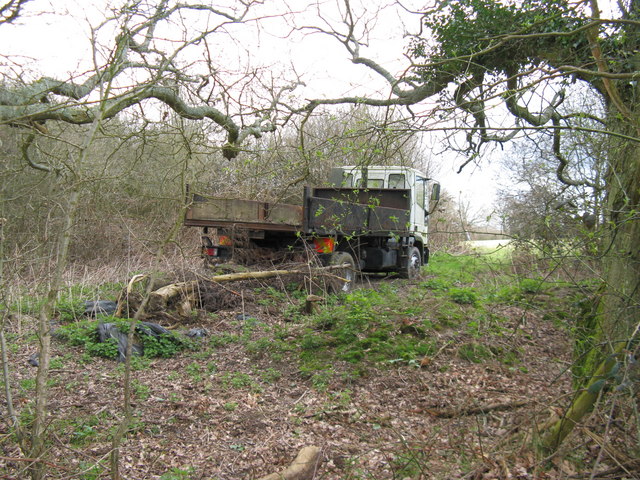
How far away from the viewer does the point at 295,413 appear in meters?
4.97

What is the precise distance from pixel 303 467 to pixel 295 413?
1.15m

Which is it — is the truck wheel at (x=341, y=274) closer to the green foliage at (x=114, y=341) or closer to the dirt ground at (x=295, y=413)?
the dirt ground at (x=295, y=413)

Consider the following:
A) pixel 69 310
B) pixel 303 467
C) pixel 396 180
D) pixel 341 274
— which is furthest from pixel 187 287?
pixel 396 180

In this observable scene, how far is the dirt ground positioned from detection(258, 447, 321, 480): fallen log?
0.08 m

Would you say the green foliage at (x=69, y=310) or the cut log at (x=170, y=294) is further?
the cut log at (x=170, y=294)

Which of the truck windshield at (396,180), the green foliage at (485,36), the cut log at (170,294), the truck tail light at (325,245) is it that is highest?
the green foliage at (485,36)

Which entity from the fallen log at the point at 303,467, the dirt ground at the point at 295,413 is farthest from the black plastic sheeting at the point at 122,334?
the fallen log at the point at 303,467

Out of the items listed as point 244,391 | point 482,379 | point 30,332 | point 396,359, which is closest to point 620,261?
point 482,379

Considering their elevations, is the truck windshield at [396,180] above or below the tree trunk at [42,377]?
above

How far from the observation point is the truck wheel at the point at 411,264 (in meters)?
12.6

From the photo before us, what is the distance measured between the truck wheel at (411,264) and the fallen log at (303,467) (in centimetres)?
880

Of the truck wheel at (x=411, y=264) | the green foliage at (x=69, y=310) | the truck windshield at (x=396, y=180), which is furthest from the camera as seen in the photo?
the truck wheel at (x=411, y=264)

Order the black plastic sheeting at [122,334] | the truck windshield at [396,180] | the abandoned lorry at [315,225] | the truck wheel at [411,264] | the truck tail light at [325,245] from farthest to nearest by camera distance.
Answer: the truck wheel at [411,264] → the truck windshield at [396,180] → the truck tail light at [325,245] → the abandoned lorry at [315,225] → the black plastic sheeting at [122,334]

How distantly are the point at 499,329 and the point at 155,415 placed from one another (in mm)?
4391
